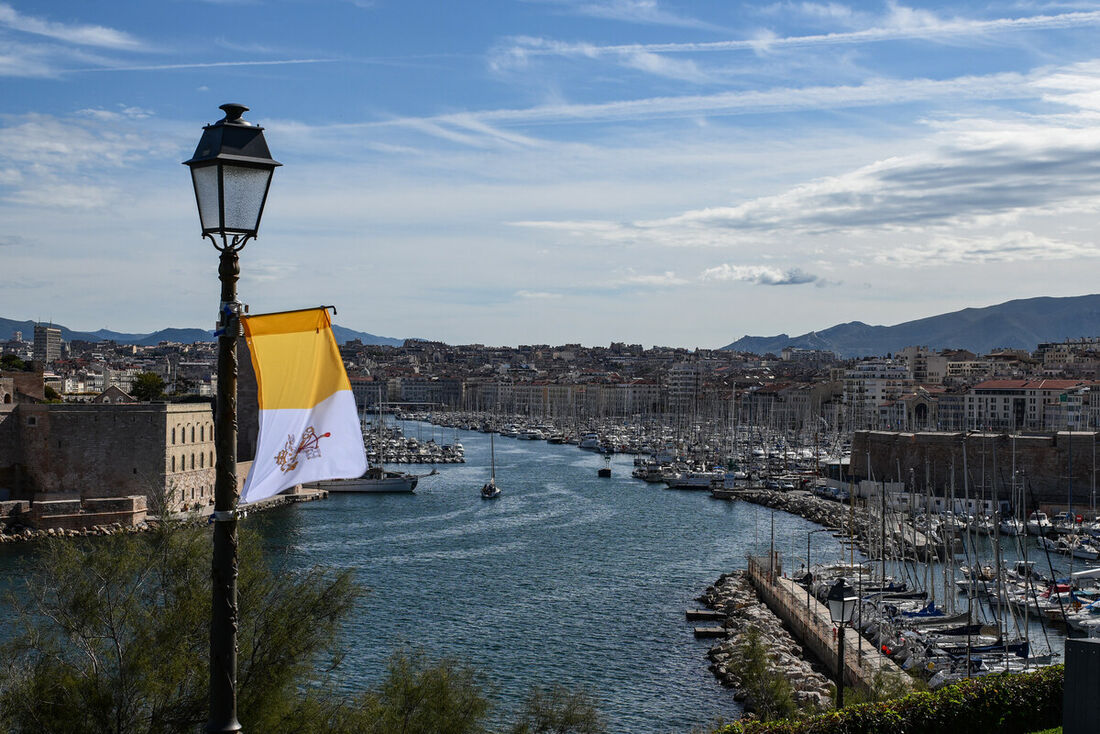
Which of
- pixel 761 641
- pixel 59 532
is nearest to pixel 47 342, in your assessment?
pixel 59 532

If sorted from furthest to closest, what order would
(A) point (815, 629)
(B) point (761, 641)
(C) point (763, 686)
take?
(A) point (815, 629) → (B) point (761, 641) → (C) point (763, 686)

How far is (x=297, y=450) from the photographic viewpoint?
11.7 feet

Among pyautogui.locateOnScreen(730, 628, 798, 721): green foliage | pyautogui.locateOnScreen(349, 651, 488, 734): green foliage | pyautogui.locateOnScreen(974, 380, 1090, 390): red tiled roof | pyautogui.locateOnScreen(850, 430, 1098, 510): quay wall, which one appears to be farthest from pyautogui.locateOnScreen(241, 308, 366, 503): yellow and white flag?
pyautogui.locateOnScreen(974, 380, 1090, 390): red tiled roof

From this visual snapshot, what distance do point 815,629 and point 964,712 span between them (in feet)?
30.3

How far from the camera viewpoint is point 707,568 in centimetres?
2233

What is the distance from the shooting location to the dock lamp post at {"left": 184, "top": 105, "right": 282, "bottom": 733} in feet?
9.37

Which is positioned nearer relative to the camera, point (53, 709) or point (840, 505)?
point (53, 709)

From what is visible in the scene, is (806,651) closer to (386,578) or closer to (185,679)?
(386,578)

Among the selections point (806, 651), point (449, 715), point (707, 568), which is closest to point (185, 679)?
point (449, 715)

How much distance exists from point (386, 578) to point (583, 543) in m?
6.22

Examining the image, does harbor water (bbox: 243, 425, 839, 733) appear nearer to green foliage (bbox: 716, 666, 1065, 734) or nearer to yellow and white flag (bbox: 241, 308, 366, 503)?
green foliage (bbox: 716, 666, 1065, 734)

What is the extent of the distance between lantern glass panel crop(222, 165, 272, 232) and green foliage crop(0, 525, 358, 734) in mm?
4374

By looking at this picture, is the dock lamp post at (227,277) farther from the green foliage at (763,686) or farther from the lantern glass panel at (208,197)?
the green foliage at (763,686)

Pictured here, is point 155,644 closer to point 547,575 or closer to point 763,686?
point 763,686
